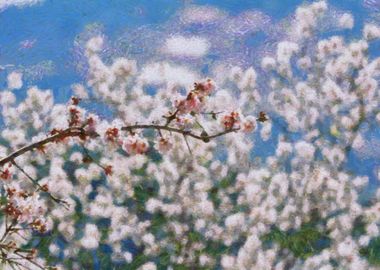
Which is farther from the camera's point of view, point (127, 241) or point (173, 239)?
point (127, 241)

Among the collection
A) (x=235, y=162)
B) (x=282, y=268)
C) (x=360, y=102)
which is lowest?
(x=282, y=268)

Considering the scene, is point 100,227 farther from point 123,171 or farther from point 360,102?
point 360,102

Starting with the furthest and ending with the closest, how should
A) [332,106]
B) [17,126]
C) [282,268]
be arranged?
[17,126]
[332,106]
[282,268]

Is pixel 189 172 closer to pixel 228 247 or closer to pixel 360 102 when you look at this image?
pixel 228 247

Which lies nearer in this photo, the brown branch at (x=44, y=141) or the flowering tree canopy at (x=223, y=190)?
the brown branch at (x=44, y=141)

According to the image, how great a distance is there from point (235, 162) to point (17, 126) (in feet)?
15.5

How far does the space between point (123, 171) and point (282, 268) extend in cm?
367

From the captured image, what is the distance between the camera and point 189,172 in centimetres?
1575

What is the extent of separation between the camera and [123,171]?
15.6 m

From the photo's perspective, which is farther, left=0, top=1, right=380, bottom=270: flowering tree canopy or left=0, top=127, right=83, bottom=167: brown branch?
left=0, top=1, right=380, bottom=270: flowering tree canopy

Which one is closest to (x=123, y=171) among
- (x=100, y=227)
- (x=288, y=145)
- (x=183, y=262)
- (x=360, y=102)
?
(x=100, y=227)

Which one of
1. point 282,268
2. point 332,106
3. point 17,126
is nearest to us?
point 282,268

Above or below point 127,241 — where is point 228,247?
below

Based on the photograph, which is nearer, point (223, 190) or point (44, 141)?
point (44, 141)
